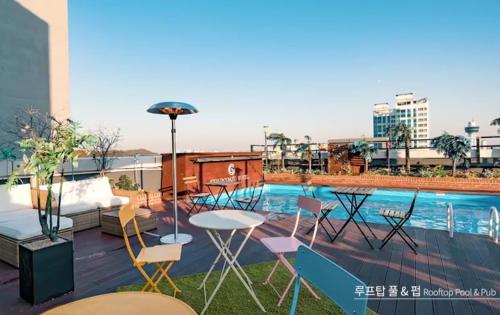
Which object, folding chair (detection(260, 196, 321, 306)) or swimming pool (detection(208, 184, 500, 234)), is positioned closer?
folding chair (detection(260, 196, 321, 306))

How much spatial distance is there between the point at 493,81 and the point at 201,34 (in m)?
12.6

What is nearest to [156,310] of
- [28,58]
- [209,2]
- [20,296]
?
[20,296]

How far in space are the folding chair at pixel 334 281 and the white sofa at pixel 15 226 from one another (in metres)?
3.19

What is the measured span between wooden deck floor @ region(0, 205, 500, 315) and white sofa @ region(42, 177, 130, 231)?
303 millimetres

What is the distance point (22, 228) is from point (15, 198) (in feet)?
4.62

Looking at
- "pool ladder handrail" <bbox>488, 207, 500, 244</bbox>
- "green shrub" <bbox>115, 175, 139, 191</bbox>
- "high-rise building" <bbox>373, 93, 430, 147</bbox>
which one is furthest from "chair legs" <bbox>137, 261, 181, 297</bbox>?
"high-rise building" <bbox>373, 93, 430, 147</bbox>

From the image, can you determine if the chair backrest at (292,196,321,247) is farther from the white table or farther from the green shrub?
the green shrub

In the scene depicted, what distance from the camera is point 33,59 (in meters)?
12.5

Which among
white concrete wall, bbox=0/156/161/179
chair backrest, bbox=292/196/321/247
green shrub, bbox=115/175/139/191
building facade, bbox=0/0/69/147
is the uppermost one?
building facade, bbox=0/0/69/147

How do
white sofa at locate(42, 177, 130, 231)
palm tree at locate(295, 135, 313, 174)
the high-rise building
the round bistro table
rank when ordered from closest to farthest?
1. the round bistro table
2. white sofa at locate(42, 177, 130, 231)
3. palm tree at locate(295, 135, 313, 174)
4. the high-rise building

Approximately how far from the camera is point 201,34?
10461 millimetres

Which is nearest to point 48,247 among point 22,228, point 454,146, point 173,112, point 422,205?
point 22,228

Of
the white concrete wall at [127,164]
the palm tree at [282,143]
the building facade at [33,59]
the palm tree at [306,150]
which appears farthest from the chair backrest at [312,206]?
the building facade at [33,59]

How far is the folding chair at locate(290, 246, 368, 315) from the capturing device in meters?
0.97
